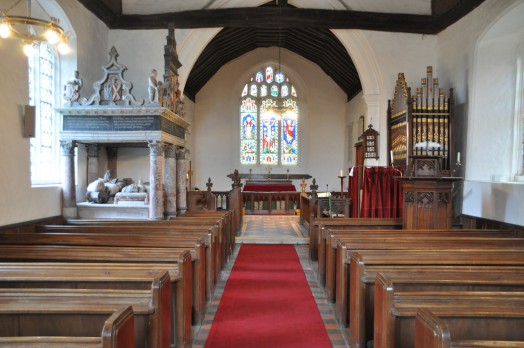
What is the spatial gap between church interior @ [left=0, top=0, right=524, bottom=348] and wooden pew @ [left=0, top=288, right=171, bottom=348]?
0.03ft

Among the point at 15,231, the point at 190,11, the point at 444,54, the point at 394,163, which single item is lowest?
the point at 15,231

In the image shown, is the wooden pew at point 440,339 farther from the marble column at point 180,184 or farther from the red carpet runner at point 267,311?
the marble column at point 180,184

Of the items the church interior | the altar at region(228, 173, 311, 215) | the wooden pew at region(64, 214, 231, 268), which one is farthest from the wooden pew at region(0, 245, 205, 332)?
the altar at region(228, 173, 311, 215)

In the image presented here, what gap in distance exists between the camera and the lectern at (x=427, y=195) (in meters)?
4.89

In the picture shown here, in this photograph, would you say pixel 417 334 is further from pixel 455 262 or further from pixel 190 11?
pixel 190 11

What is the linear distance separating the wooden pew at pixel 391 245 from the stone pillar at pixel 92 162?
4.87 metres

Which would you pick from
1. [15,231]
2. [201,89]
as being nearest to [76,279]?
[15,231]

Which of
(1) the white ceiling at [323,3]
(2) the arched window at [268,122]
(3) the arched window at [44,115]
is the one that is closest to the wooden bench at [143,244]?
(3) the arched window at [44,115]

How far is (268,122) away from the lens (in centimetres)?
1515

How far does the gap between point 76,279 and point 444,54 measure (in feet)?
26.7

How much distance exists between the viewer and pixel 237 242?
24.2ft

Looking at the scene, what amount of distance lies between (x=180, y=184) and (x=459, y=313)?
20.1 ft

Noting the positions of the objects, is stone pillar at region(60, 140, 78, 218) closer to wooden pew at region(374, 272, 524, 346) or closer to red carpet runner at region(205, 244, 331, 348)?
red carpet runner at region(205, 244, 331, 348)

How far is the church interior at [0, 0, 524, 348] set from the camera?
2074 mm
